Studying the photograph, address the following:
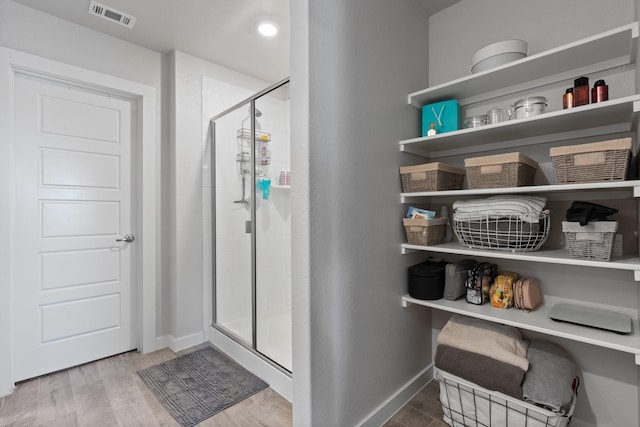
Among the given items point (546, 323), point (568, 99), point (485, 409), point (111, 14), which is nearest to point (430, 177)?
point (568, 99)

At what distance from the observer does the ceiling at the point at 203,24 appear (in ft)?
6.23

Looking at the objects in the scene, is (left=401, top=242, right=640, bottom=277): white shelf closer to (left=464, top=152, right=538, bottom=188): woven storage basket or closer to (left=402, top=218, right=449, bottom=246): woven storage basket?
(left=402, top=218, right=449, bottom=246): woven storage basket

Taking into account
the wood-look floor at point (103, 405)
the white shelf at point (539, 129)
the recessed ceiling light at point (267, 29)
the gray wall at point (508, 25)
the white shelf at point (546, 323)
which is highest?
the recessed ceiling light at point (267, 29)

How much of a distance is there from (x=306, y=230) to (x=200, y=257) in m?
1.68

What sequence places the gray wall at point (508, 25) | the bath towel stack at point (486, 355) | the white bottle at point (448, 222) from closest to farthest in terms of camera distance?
the bath towel stack at point (486, 355) → the gray wall at point (508, 25) → the white bottle at point (448, 222)

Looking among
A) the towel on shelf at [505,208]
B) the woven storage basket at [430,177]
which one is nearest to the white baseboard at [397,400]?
the towel on shelf at [505,208]

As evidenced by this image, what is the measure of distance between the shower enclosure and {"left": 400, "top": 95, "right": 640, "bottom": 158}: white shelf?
100 centimetres

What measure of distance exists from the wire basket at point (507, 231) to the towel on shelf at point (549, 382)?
1.58 ft

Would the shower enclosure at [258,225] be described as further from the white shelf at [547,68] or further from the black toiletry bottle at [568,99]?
the black toiletry bottle at [568,99]

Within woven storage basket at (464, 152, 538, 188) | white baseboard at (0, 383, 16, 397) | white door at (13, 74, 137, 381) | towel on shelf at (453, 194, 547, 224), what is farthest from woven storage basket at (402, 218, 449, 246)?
white baseboard at (0, 383, 16, 397)

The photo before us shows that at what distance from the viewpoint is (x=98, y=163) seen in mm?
2244

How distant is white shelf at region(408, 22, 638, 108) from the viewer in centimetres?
119

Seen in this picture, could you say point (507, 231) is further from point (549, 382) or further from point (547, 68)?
point (547, 68)

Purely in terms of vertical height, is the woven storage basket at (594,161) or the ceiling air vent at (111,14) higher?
the ceiling air vent at (111,14)
